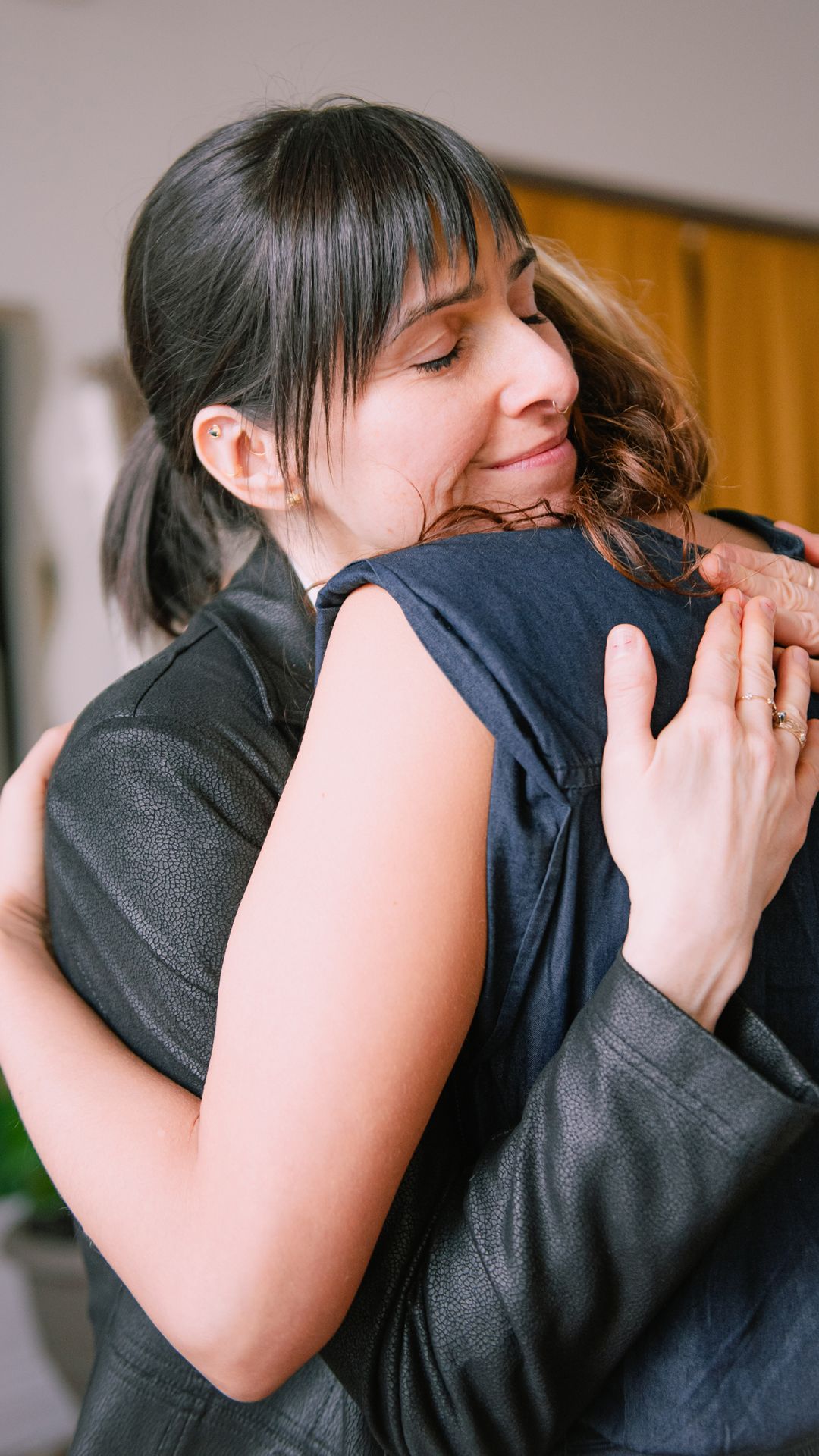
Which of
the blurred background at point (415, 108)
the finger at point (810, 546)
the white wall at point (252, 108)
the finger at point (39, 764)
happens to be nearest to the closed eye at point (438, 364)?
the finger at point (810, 546)

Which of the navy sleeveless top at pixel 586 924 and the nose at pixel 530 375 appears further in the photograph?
the nose at pixel 530 375

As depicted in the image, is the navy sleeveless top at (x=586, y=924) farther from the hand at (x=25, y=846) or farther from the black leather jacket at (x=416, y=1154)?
the hand at (x=25, y=846)

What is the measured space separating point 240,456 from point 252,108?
1840mm

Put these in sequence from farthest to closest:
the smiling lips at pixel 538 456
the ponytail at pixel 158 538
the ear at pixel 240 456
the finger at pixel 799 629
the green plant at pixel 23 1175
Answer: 1. the green plant at pixel 23 1175
2. the ponytail at pixel 158 538
3. the ear at pixel 240 456
4. the smiling lips at pixel 538 456
5. the finger at pixel 799 629

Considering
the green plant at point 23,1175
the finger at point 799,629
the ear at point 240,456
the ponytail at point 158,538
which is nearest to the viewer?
the finger at point 799,629

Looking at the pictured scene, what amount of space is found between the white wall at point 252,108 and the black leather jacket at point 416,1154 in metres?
2.03

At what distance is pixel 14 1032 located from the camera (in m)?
0.86

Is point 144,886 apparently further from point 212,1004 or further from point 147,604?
point 147,604

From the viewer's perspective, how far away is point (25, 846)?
40.8 inches

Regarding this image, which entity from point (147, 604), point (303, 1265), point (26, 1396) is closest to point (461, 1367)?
point (303, 1265)

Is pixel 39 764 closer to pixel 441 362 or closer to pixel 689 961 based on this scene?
pixel 441 362

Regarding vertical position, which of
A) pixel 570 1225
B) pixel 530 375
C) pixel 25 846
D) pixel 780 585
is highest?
pixel 530 375

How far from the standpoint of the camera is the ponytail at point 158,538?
4.03 ft

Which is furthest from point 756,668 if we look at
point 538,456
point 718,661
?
point 538,456
